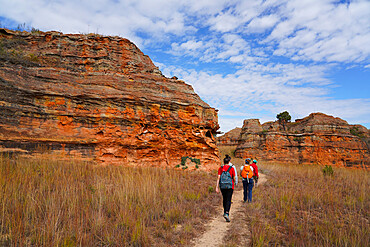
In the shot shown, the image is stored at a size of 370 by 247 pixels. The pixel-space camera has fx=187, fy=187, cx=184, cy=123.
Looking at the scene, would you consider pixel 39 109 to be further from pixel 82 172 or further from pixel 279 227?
pixel 279 227

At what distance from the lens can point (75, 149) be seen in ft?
28.4

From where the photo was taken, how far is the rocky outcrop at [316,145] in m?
24.4

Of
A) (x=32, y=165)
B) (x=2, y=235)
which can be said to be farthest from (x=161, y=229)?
(x=32, y=165)

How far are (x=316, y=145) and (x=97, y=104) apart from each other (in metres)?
27.3

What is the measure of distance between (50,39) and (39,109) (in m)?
5.15

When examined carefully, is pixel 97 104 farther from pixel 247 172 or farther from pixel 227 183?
pixel 247 172

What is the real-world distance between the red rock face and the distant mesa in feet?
56.5

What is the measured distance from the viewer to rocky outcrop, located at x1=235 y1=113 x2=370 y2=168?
24.4 meters

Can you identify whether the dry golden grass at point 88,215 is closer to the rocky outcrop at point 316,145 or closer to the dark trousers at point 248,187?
the dark trousers at point 248,187

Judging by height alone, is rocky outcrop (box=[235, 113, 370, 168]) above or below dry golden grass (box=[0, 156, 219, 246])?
above

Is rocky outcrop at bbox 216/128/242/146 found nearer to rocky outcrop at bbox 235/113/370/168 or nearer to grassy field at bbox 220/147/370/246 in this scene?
rocky outcrop at bbox 235/113/370/168

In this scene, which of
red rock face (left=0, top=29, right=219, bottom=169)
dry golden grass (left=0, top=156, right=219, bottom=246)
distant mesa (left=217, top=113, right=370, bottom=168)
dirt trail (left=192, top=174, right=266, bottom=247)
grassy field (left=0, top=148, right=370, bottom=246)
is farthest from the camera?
distant mesa (left=217, top=113, right=370, bottom=168)

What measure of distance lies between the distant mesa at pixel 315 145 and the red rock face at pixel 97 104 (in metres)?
17.2

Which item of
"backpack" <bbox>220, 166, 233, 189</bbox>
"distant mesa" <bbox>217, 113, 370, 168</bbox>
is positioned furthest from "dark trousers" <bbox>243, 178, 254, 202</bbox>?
"distant mesa" <bbox>217, 113, 370, 168</bbox>
